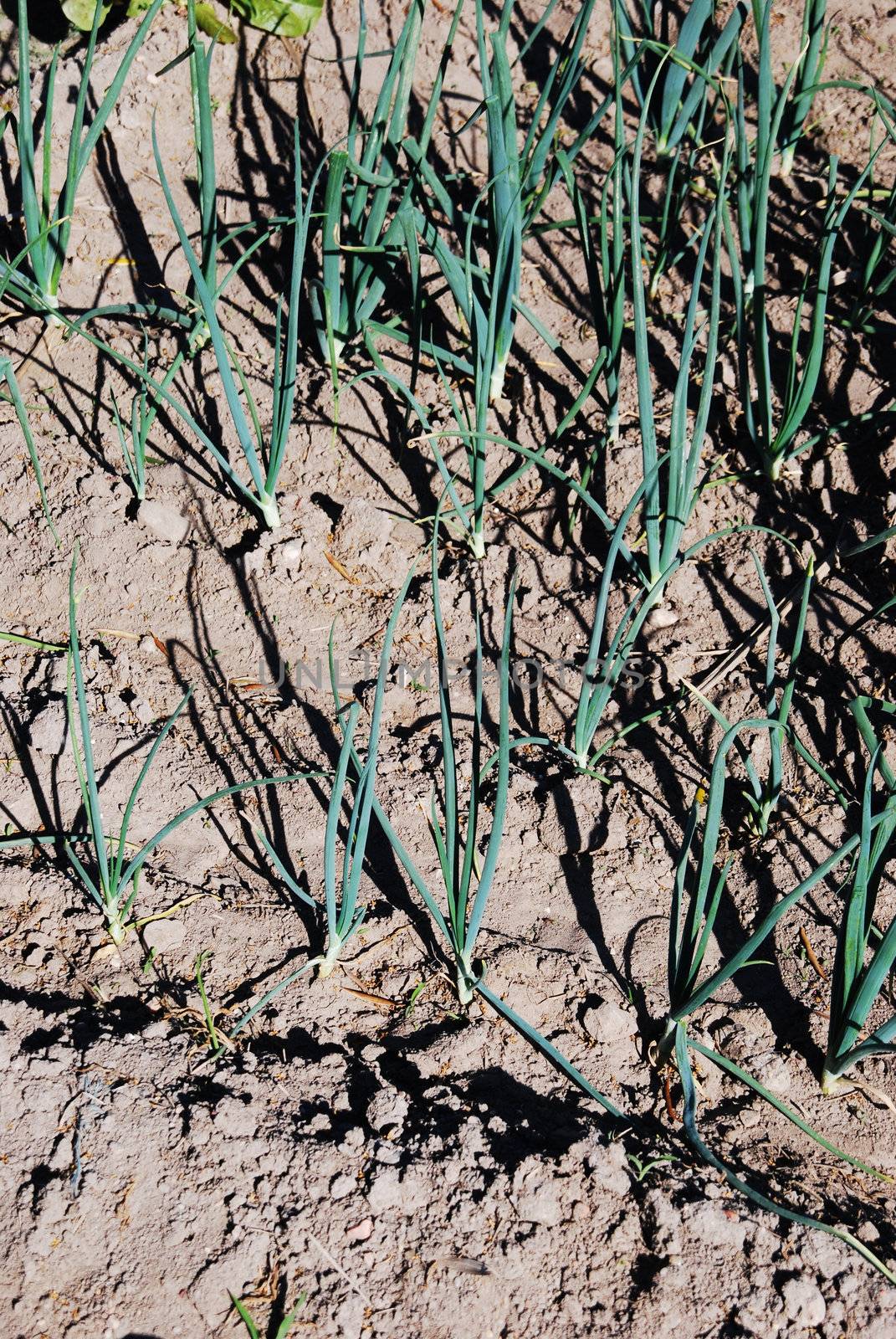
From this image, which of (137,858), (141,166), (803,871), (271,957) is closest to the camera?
(137,858)

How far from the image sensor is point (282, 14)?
261 centimetres

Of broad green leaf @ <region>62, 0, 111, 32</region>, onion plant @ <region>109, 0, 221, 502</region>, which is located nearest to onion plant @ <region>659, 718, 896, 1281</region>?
onion plant @ <region>109, 0, 221, 502</region>

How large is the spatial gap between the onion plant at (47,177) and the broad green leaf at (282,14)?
1.66 feet

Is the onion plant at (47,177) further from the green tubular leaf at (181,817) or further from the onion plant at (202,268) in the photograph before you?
the green tubular leaf at (181,817)

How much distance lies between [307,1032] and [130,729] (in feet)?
2.21

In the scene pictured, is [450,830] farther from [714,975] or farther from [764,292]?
[764,292]

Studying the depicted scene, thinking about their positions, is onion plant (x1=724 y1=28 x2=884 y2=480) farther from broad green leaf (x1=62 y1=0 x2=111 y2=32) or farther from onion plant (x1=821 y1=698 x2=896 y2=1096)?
broad green leaf (x1=62 y1=0 x2=111 y2=32)

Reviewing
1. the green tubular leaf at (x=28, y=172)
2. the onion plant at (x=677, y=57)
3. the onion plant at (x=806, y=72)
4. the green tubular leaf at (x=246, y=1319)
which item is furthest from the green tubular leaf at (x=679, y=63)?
the green tubular leaf at (x=246, y=1319)

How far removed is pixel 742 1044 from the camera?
5.33ft

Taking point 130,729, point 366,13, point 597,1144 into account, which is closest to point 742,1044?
point 597,1144

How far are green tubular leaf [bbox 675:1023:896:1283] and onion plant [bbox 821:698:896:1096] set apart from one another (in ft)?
0.73

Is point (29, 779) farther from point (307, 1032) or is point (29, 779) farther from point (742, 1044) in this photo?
point (742, 1044)

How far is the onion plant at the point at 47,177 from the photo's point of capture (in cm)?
202

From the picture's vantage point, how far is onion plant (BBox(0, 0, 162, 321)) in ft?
6.62
